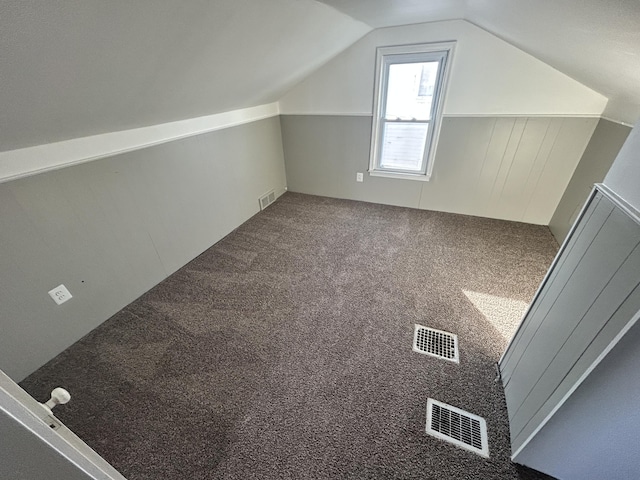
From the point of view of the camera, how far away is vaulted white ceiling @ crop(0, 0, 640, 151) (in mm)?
841

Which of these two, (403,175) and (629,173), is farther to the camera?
(403,175)

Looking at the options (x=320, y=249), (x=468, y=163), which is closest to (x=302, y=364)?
(x=320, y=249)

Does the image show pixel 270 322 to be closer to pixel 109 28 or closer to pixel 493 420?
pixel 493 420

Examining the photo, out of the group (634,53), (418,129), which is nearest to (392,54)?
(418,129)

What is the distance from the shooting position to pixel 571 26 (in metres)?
1.16

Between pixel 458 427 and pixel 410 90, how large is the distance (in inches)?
119

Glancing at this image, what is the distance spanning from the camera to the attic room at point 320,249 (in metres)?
0.87

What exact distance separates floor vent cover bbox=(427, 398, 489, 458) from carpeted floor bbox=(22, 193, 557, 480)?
1.4 inches

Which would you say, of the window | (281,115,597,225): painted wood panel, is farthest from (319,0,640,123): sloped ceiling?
(281,115,597,225): painted wood panel

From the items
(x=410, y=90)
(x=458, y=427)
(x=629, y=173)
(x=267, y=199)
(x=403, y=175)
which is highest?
(x=410, y=90)

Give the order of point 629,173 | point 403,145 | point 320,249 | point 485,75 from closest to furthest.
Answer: point 629,173 < point 485,75 < point 320,249 < point 403,145

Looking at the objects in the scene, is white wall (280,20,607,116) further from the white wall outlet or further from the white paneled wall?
the white wall outlet

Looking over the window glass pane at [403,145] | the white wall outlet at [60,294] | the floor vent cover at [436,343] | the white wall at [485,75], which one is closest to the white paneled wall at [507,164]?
the white wall at [485,75]

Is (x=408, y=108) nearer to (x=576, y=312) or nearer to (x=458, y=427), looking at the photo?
(x=576, y=312)
